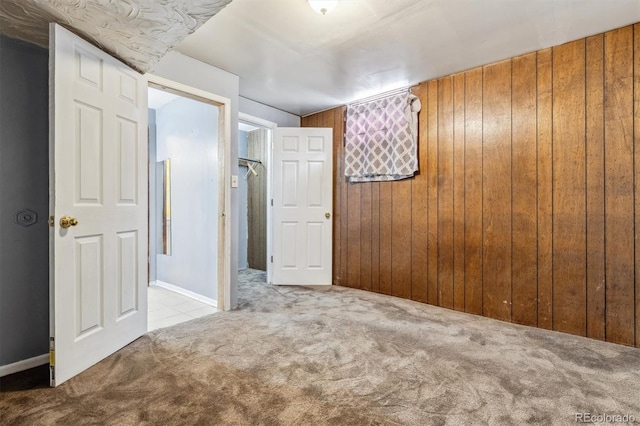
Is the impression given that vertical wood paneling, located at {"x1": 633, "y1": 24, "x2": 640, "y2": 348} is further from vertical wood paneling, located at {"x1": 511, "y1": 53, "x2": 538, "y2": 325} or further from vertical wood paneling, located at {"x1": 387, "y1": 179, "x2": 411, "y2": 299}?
vertical wood paneling, located at {"x1": 387, "y1": 179, "x2": 411, "y2": 299}

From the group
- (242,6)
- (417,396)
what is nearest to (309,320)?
(417,396)

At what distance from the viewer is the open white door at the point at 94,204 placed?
1689 millimetres

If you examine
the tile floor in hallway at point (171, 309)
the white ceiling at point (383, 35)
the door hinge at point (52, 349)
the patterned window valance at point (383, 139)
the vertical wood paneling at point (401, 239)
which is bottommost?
the tile floor in hallway at point (171, 309)

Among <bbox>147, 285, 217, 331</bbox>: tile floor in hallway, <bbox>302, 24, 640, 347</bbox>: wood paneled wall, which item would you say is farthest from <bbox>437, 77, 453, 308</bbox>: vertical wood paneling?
<bbox>147, 285, 217, 331</bbox>: tile floor in hallway

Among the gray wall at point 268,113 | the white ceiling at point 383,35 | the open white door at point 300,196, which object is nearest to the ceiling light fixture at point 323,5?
the white ceiling at point 383,35

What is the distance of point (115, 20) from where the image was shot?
5.33ft

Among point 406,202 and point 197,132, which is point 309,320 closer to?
point 406,202

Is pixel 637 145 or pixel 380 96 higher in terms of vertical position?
pixel 380 96

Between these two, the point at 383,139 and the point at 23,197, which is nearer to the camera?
the point at 23,197

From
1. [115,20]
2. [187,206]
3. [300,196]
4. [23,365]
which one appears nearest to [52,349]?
[23,365]

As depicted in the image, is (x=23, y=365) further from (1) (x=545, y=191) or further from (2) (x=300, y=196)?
(1) (x=545, y=191)

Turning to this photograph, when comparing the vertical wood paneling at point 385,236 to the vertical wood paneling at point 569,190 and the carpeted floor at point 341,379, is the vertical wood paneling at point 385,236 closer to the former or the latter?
the carpeted floor at point 341,379

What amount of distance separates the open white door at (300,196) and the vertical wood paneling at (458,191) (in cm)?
156

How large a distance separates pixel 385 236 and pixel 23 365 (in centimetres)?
315
